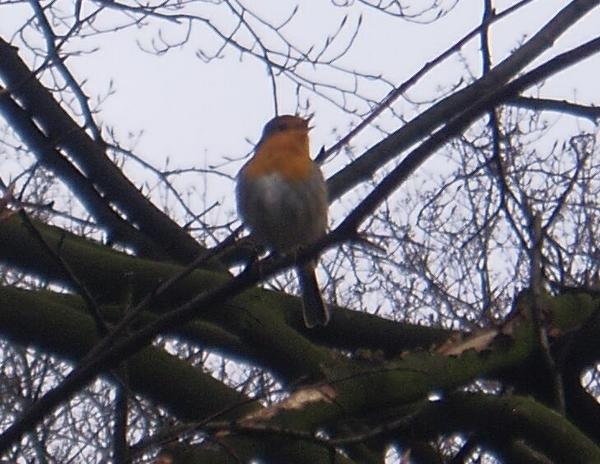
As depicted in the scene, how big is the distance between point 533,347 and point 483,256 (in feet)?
4.84

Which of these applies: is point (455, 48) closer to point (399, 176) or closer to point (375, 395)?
point (399, 176)

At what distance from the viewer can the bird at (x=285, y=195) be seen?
4703 millimetres

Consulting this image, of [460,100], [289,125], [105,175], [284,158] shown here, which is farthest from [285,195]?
[460,100]

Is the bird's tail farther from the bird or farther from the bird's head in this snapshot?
the bird's head

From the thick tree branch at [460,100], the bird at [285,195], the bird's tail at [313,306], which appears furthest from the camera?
the bird at [285,195]

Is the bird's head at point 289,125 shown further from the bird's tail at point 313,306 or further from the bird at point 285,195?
the bird's tail at point 313,306

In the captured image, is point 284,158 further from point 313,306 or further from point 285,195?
point 313,306

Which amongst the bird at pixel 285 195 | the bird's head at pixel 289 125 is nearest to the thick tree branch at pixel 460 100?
the bird at pixel 285 195

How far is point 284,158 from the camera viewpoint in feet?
15.7

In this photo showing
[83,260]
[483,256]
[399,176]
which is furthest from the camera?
[483,256]

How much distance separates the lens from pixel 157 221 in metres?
4.64

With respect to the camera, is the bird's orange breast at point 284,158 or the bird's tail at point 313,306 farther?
the bird's orange breast at point 284,158

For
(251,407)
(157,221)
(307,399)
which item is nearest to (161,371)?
(251,407)

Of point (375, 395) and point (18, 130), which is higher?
point (18, 130)
